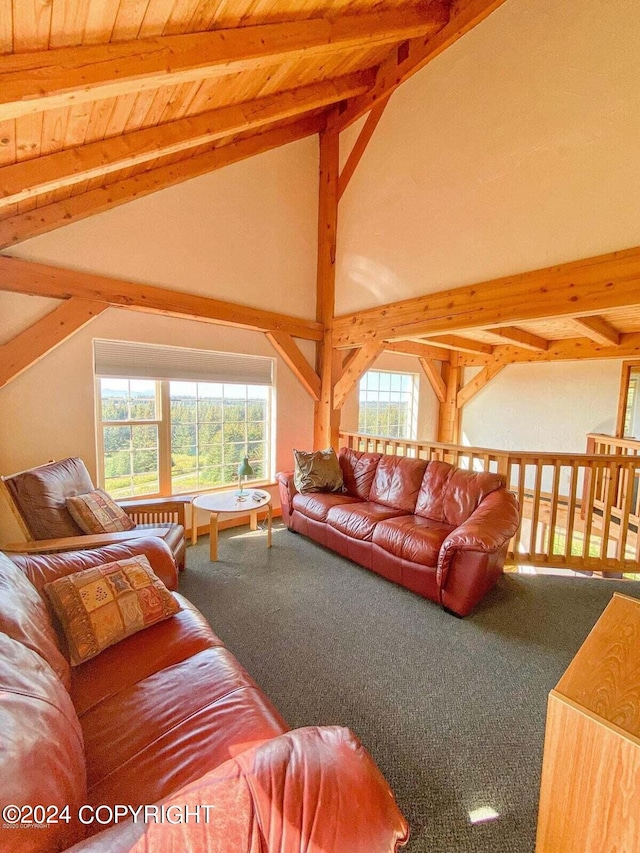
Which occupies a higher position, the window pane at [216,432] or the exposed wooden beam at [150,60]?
the exposed wooden beam at [150,60]

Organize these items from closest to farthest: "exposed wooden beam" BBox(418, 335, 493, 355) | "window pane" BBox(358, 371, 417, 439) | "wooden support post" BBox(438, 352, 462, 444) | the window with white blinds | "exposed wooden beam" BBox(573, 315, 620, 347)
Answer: the window with white blinds
"exposed wooden beam" BBox(573, 315, 620, 347)
"exposed wooden beam" BBox(418, 335, 493, 355)
"window pane" BBox(358, 371, 417, 439)
"wooden support post" BBox(438, 352, 462, 444)

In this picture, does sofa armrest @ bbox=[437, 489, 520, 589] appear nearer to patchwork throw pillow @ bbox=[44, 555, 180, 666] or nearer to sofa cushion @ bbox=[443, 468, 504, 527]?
sofa cushion @ bbox=[443, 468, 504, 527]

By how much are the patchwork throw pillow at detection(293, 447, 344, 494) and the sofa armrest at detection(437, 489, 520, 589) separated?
1530mm

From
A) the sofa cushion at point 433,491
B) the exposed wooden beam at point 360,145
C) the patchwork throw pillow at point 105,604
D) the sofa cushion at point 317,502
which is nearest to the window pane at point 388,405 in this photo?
the sofa cushion at point 317,502

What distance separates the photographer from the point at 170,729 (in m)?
1.11

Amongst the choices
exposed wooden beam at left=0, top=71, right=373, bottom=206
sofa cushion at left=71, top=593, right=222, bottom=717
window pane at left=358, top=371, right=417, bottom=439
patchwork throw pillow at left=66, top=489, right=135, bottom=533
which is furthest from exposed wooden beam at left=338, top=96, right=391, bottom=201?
sofa cushion at left=71, top=593, right=222, bottom=717

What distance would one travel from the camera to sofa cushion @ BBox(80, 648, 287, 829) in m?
0.96

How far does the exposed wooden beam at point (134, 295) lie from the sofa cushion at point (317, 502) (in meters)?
2.00

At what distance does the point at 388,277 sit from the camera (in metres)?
3.87

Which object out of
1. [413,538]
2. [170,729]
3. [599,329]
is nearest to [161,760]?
[170,729]

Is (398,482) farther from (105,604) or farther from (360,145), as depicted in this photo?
(360,145)

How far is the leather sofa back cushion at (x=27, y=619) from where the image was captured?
113 centimetres

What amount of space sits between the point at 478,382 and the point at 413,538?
4.68 metres

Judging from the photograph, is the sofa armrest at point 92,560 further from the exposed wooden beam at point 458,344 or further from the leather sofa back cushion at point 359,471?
the exposed wooden beam at point 458,344
